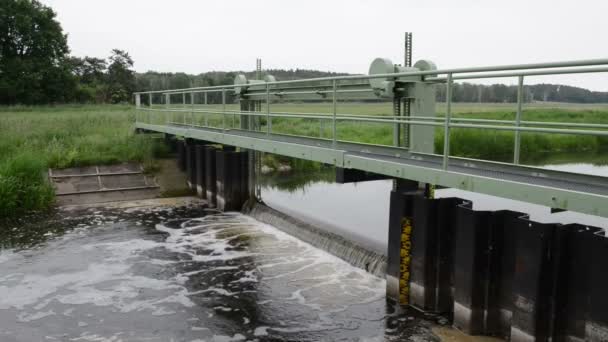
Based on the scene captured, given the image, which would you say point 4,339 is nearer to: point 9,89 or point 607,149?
point 607,149

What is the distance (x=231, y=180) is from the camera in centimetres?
1560

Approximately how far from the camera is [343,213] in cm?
1512

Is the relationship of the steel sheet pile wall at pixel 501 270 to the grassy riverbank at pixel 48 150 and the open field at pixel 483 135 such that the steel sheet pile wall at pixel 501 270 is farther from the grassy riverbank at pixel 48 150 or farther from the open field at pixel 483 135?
the open field at pixel 483 135

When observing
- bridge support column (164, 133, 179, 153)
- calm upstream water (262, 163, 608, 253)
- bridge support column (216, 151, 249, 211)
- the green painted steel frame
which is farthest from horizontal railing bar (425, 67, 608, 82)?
bridge support column (164, 133, 179, 153)

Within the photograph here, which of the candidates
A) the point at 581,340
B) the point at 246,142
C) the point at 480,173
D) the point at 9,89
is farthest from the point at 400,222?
the point at 9,89

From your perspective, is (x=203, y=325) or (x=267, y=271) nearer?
(x=203, y=325)

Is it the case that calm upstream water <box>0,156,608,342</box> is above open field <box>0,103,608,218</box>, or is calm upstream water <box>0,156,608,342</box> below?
below

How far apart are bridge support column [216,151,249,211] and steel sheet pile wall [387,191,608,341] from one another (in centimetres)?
790

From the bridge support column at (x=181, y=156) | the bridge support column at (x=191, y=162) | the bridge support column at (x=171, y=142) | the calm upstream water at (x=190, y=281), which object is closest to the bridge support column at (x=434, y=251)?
the calm upstream water at (x=190, y=281)

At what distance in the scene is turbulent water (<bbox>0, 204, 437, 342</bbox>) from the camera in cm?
769

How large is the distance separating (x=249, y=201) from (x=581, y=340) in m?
10.7

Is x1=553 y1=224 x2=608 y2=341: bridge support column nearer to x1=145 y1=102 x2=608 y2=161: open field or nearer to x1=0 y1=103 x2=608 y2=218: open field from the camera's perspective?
x1=0 y1=103 x2=608 y2=218: open field

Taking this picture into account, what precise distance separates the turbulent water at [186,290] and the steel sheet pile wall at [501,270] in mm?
638

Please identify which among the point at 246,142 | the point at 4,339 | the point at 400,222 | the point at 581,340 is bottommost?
the point at 4,339
